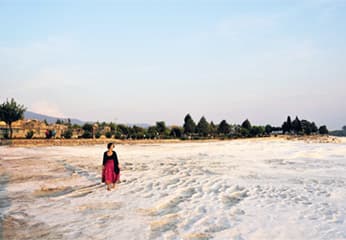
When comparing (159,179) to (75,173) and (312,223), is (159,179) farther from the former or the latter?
(312,223)

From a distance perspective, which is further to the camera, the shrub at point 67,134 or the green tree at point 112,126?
the green tree at point 112,126

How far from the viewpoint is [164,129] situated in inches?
1628

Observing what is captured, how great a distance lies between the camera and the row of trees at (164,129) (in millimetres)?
32003

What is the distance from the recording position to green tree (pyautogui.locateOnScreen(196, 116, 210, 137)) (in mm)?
43656

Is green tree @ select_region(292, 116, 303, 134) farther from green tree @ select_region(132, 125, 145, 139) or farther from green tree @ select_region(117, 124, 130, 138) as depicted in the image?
green tree @ select_region(117, 124, 130, 138)

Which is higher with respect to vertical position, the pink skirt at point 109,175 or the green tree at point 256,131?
the green tree at point 256,131

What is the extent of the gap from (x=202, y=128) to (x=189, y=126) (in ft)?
5.90

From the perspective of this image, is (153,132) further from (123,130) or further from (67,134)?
(67,134)

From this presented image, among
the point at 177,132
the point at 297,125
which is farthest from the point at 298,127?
the point at 177,132

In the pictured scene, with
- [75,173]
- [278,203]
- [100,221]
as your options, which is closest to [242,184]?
[278,203]

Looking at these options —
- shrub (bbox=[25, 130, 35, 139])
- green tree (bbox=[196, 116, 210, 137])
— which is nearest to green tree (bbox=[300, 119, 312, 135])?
green tree (bbox=[196, 116, 210, 137])

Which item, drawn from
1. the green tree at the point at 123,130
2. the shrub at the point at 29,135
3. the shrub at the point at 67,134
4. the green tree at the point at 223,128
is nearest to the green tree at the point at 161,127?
the green tree at the point at 123,130

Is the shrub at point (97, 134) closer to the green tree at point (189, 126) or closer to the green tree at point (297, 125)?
the green tree at point (189, 126)

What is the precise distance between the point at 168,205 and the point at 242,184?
2863mm
